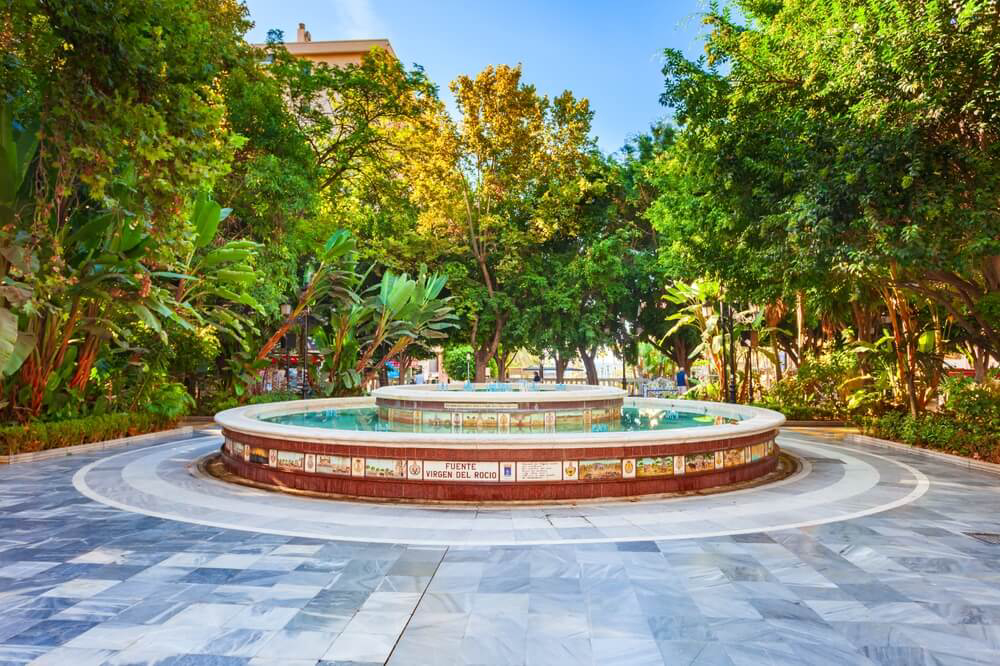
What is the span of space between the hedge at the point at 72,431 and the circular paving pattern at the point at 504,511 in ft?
7.93

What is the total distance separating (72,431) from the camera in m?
12.9

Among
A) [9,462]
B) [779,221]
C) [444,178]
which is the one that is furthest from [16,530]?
[444,178]

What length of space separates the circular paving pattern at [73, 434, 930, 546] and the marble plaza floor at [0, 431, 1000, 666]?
2.0 inches

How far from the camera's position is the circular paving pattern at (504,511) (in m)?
6.72

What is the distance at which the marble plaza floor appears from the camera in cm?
399

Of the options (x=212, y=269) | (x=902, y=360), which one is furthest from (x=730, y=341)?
(x=212, y=269)

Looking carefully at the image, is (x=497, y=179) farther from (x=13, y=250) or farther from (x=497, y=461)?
(x=497, y=461)

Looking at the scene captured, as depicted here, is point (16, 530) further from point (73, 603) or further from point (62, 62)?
point (62, 62)

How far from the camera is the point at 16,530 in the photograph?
22.0ft

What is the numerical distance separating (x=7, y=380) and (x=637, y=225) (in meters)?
29.8

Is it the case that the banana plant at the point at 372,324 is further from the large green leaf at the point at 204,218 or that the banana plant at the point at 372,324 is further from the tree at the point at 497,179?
the large green leaf at the point at 204,218

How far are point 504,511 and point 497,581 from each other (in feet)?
8.69

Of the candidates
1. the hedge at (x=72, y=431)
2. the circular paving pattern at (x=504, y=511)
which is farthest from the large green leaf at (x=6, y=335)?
the hedge at (x=72, y=431)

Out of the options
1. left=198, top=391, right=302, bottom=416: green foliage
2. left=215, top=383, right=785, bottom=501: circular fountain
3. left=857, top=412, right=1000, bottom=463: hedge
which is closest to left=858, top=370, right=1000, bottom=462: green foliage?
left=857, top=412, right=1000, bottom=463: hedge
